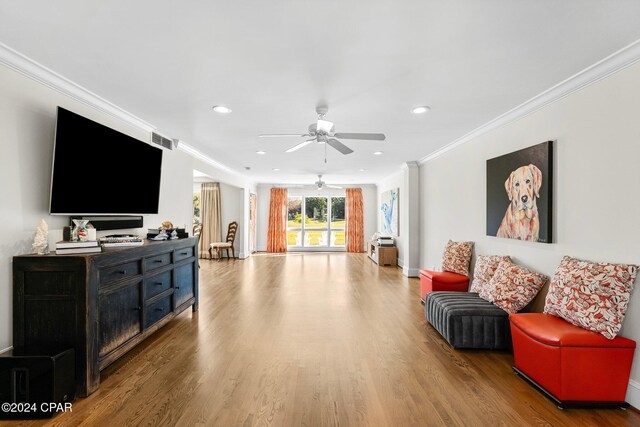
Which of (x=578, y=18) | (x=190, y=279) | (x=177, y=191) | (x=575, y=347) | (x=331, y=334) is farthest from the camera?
(x=177, y=191)

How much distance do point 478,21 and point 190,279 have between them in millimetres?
4127

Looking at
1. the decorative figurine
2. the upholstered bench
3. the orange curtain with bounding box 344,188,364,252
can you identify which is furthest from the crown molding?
the orange curtain with bounding box 344,188,364,252

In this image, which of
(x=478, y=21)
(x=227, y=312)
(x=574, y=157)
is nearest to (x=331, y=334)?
(x=227, y=312)

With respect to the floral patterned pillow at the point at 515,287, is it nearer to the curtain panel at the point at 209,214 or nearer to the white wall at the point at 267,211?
the white wall at the point at 267,211

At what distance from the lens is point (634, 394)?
7.35ft

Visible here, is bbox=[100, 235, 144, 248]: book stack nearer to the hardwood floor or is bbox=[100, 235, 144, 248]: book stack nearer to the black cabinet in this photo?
the black cabinet

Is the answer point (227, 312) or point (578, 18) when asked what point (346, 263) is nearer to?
point (227, 312)

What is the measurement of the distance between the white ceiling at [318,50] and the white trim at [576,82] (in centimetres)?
8

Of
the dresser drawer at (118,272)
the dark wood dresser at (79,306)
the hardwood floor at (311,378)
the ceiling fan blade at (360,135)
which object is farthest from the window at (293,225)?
the dark wood dresser at (79,306)

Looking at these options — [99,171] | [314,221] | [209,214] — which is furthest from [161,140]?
[314,221]

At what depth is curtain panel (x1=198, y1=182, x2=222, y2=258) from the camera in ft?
31.3

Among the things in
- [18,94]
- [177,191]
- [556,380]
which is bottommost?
[556,380]

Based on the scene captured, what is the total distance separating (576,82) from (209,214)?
8897 mm

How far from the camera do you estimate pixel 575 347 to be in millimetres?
2236
